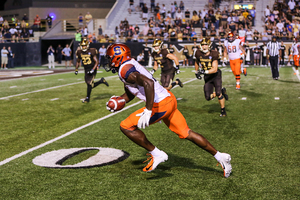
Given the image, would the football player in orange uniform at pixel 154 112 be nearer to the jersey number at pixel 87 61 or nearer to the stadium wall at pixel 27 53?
the jersey number at pixel 87 61

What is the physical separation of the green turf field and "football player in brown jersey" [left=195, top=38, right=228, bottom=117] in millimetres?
473

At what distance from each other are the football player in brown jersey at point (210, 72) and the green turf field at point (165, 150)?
47 cm

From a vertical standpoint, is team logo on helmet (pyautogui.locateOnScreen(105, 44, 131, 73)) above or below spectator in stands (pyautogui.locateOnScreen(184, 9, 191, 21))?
below

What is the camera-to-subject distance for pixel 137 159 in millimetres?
5109

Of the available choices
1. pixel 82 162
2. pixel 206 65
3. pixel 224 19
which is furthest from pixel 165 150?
pixel 224 19

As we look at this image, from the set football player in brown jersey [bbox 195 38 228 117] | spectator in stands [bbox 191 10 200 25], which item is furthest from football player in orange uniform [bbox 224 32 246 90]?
spectator in stands [bbox 191 10 200 25]

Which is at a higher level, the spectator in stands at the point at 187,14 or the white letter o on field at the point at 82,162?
the spectator in stands at the point at 187,14

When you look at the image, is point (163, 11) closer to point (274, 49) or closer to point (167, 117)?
point (274, 49)

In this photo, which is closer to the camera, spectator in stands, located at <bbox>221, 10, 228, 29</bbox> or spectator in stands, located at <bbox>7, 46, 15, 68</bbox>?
spectator in stands, located at <bbox>7, 46, 15, 68</bbox>

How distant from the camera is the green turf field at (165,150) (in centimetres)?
394

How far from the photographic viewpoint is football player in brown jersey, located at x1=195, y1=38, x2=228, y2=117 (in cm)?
828

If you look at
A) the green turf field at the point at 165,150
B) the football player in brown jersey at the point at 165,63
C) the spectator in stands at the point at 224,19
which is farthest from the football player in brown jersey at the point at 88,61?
the spectator in stands at the point at 224,19

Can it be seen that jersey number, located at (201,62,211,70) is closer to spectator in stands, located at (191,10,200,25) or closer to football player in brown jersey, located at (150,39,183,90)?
football player in brown jersey, located at (150,39,183,90)

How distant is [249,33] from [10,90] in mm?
19345
